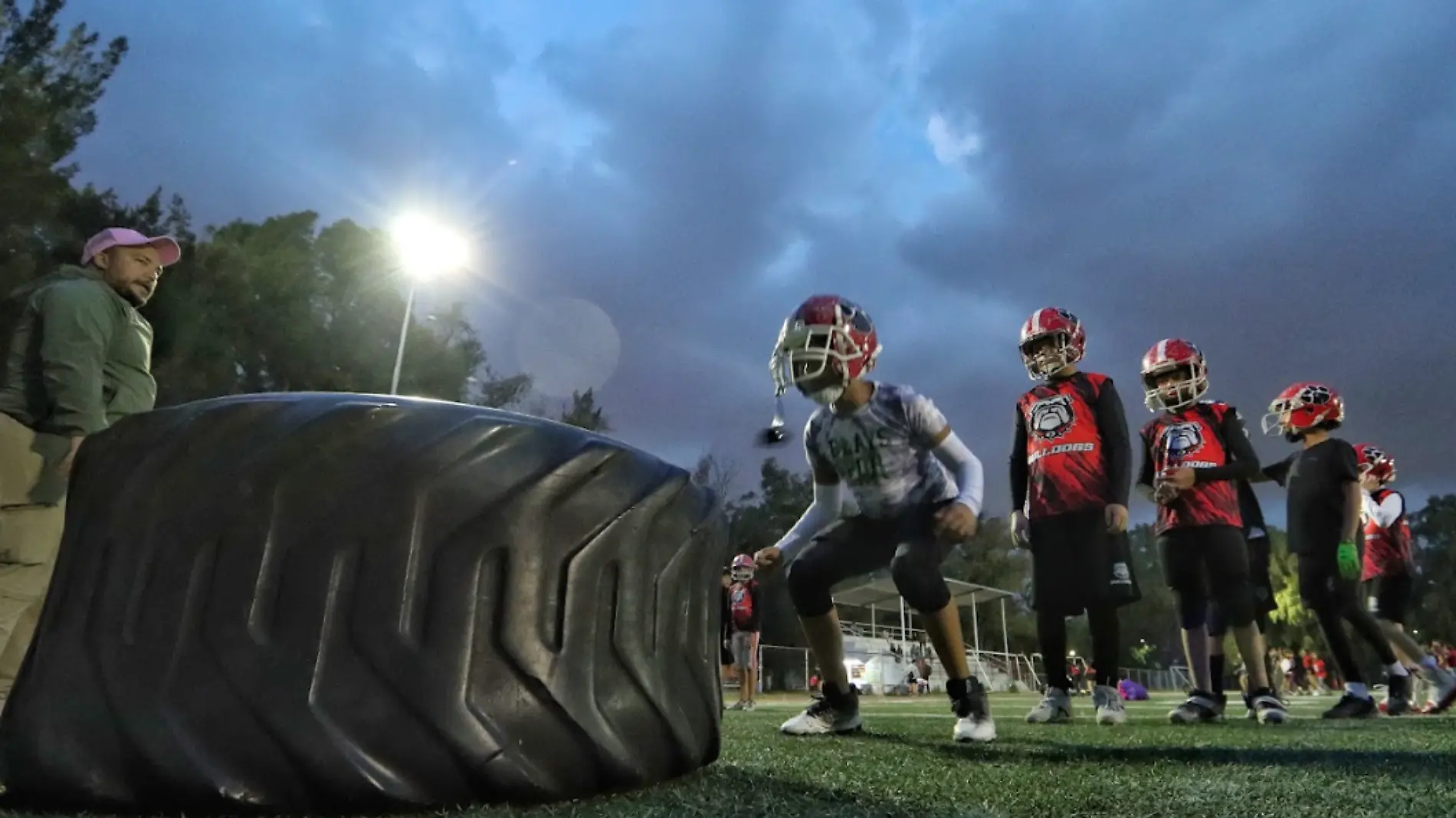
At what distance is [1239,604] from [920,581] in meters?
A: 2.65

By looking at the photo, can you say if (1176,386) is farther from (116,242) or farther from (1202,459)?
(116,242)

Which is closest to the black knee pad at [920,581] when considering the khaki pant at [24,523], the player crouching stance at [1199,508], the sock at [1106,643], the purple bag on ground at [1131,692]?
the sock at [1106,643]

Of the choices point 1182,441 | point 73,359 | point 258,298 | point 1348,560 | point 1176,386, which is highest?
point 258,298

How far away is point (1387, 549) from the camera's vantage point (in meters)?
7.13

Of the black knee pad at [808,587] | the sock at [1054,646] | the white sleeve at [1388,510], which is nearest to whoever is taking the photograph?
the black knee pad at [808,587]

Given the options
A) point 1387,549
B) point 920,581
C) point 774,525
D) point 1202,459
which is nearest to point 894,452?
point 920,581

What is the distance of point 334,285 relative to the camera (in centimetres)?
3025

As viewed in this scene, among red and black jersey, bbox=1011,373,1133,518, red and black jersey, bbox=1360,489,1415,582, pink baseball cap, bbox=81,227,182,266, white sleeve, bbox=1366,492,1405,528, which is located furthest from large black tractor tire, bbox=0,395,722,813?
white sleeve, bbox=1366,492,1405,528

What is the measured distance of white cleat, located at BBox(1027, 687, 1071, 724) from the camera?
4.67 m

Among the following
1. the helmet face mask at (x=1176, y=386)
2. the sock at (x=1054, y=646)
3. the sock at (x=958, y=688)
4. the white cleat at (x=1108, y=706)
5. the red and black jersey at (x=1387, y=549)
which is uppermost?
the helmet face mask at (x=1176, y=386)

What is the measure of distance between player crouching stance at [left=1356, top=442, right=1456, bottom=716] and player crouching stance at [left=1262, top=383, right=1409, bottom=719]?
419 millimetres

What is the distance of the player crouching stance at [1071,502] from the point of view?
186 inches

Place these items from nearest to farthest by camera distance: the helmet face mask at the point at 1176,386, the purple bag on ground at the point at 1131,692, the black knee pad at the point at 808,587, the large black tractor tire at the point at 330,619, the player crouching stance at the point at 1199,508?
the large black tractor tire at the point at 330,619, the black knee pad at the point at 808,587, the player crouching stance at the point at 1199,508, the helmet face mask at the point at 1176,386, the purple bag on ground at the point at 1131,692

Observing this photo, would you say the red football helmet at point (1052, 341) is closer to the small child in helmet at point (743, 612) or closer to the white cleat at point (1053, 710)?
the white cleat at point (1053, 710)
